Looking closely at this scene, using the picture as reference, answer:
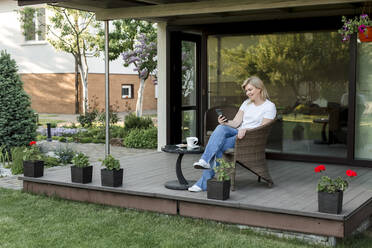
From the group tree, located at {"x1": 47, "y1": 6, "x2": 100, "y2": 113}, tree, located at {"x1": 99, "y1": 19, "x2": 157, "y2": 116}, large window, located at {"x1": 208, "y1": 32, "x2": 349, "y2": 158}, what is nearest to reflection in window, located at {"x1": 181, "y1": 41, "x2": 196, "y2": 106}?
large window, located at {"x1": 208, "y1": 32, "x2": 349, "y2": 158}

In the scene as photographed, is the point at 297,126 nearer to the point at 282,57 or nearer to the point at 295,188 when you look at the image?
the point at 282,57

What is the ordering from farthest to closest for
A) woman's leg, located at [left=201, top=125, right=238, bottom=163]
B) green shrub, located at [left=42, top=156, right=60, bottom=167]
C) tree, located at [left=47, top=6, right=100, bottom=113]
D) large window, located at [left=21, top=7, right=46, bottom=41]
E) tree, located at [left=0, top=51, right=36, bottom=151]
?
1. large window, located at [left=21, top=7, right=46, bottom=41]
2. tree, located at [left=47, top=6, right=100, bottom=113]
3. tree, located at [left=0, top=51, right=36, bottom=151]
4. green shrub, located at [left=42, top=156, right=60, bottom=167]
5. woman's leg, located at [left=201, top=125, right=238, bottom=163]

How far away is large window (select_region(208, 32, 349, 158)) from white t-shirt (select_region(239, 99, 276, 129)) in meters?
2.08

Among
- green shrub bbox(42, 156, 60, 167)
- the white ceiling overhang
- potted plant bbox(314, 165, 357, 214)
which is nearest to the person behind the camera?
potted plant bbox(314, 165, 357, 214)

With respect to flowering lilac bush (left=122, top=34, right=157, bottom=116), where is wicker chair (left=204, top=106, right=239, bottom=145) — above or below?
below

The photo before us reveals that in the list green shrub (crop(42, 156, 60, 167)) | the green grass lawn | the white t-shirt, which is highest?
the white t-shirt

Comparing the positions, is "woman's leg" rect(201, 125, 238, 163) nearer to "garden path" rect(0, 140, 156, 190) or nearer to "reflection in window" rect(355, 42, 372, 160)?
"garden path" rect(0, 140, 156, 190)

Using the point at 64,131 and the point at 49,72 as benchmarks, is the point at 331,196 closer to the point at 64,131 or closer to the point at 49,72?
the point at 64,131

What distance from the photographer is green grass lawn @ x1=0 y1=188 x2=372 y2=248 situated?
4594mm

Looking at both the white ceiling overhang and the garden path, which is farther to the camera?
the garden path

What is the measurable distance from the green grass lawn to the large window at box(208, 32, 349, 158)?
9.63ft

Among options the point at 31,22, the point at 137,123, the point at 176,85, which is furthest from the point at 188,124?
the point at 31,22

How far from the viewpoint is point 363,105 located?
7398 mm

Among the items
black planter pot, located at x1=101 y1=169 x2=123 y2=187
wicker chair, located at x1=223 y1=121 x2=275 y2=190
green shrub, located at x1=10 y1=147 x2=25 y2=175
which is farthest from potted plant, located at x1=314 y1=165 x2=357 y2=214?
green shrub, located at x1=10 y1=147 x2=25 y2=175
